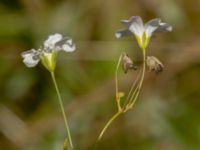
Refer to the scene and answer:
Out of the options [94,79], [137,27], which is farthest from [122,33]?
[94,79]

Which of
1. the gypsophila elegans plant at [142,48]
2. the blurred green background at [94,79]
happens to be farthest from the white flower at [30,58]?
the blurred green background at [94,79]

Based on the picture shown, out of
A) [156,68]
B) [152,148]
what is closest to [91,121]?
[152,148]

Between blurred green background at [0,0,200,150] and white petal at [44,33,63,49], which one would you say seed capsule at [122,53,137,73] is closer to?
white petal at [44,33,63,49]

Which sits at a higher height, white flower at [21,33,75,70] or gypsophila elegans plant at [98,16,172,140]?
white flower at [21,33,75,70]

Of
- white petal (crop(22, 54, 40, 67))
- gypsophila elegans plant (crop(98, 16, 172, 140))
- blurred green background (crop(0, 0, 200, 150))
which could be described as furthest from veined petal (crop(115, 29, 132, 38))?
blurred green background (crop(0, 0, 200, 150))

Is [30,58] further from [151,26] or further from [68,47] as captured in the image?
[151,26]
